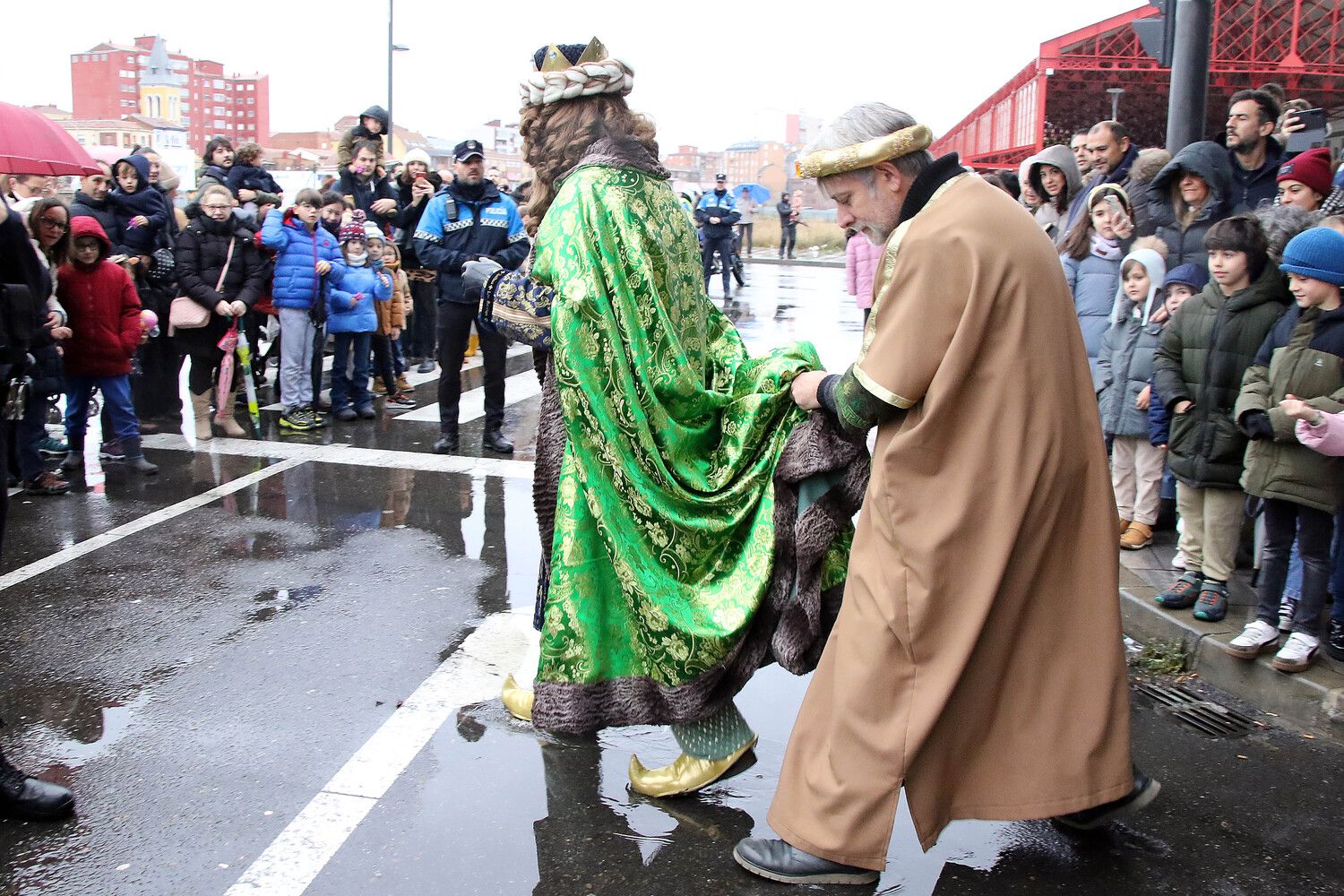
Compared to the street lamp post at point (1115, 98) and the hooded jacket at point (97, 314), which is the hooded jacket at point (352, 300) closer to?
the hooded jacket at point (97, 314)

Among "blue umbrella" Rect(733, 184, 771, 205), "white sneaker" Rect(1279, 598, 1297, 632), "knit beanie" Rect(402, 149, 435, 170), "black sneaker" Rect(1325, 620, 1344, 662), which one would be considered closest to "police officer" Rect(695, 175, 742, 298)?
"knit beanie" Rect(402, 149, 435, 170)

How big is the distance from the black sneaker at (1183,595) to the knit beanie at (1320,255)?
1.31 m

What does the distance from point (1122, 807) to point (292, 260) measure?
7.33m

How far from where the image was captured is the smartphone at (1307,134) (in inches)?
275

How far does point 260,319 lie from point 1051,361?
8254 millimetres

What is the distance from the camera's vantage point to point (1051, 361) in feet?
9.28

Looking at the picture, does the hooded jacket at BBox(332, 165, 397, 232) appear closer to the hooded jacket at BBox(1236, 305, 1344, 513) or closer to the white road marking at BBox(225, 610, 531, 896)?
the white road marking at BBox(225, 610, 531, 896)

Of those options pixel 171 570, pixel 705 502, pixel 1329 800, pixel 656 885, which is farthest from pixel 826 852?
pixel 171 570

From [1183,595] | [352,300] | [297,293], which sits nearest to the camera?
[1183,595]

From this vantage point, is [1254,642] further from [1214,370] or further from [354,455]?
[354,455]

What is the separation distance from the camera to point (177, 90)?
98562 millimetres

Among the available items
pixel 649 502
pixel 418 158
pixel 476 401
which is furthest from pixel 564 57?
pixel 418 158

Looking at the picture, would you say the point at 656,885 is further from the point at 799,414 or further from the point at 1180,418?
the point at 1180,418

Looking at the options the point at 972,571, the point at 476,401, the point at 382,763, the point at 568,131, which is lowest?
the point at 382,763
